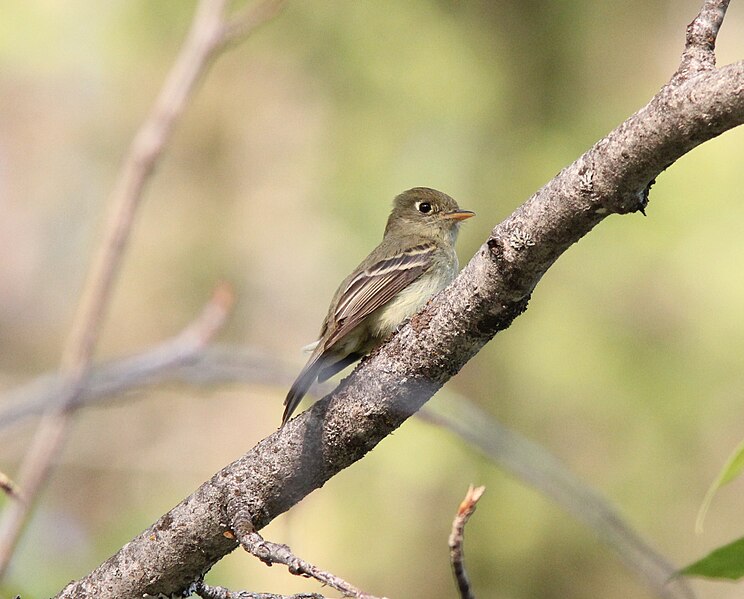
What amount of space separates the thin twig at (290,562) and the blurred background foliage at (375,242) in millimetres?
4079

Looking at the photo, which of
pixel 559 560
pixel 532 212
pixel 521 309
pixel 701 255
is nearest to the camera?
pixel 532 212

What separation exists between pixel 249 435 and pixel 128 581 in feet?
17.8

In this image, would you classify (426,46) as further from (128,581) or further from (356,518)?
(128,581)

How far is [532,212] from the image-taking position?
189cm

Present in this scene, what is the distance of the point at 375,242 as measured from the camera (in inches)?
287

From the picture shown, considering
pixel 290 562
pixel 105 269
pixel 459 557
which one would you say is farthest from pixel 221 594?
pixel 105 269

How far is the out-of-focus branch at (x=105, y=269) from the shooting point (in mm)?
1942

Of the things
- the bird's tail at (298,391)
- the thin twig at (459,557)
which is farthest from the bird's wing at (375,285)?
the thin twig at (459,557)

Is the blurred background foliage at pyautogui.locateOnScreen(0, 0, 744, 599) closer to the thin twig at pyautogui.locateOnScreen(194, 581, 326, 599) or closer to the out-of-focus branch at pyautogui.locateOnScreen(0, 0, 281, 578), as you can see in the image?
the thin twig at pyautogui.locateOnScreen(194, 581, 326, 599)

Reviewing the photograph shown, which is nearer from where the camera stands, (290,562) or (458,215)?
(290,562)

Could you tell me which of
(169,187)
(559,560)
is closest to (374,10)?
(169,187)

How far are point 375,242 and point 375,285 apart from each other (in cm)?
325

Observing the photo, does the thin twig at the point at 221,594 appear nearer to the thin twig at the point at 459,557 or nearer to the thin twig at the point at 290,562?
the thin twig at the point at 290,562

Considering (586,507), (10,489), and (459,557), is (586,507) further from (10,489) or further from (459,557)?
(10,489)
